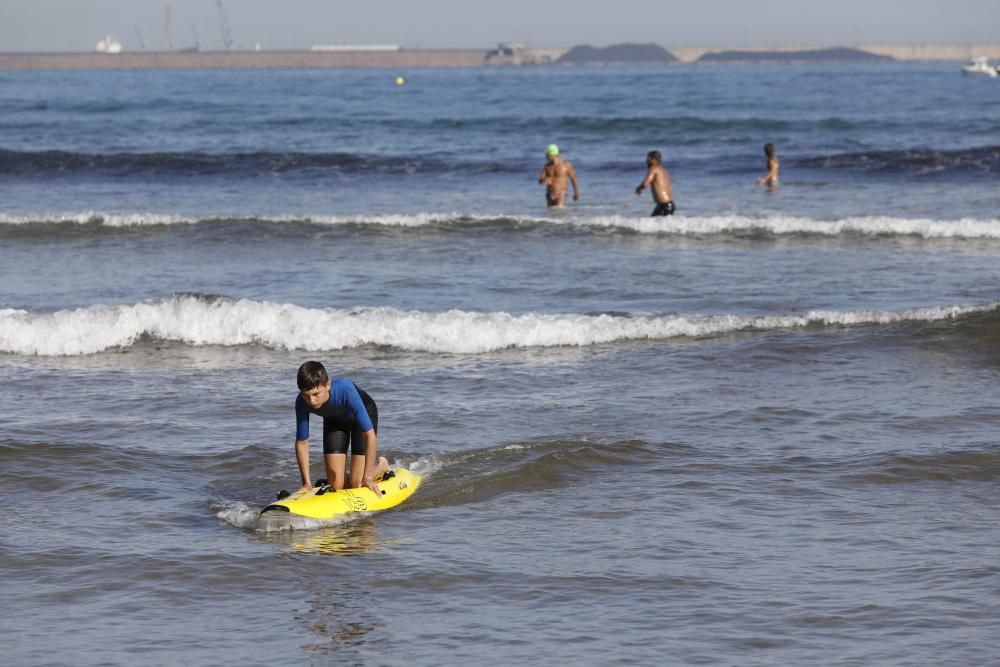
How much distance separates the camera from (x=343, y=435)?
29.6 feet

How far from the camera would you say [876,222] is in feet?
73.2

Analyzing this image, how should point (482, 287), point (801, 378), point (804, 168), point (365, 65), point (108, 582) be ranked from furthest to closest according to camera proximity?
point (365, 65)
point (804, 168)
point (482, 287)
point (801, 378)
point (108, 582)

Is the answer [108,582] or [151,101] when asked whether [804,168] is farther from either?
[151,101]

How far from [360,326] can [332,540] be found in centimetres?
641

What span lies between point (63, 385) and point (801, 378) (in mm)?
6846

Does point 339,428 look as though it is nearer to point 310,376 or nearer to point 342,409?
point 342,409

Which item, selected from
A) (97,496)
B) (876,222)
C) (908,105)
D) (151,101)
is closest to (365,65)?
(151,101)

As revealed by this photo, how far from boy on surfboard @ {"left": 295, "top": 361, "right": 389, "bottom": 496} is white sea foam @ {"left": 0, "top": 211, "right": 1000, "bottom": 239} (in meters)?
14.2

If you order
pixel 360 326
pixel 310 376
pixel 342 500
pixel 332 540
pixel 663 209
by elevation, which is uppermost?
pixel 663 209

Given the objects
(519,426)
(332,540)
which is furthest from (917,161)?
A: (332,540)

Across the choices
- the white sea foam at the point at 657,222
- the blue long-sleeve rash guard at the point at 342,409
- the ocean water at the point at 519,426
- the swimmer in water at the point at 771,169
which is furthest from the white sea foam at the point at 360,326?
the swimmer in water at the point at 771,169

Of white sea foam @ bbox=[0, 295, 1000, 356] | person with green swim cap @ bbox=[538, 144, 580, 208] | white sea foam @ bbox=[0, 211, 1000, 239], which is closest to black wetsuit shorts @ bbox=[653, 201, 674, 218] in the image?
white sea foam @ bbox=[0, 211, 1000, 239]

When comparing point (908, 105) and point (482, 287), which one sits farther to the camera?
point (908, 105)

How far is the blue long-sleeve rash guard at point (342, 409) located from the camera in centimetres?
869
